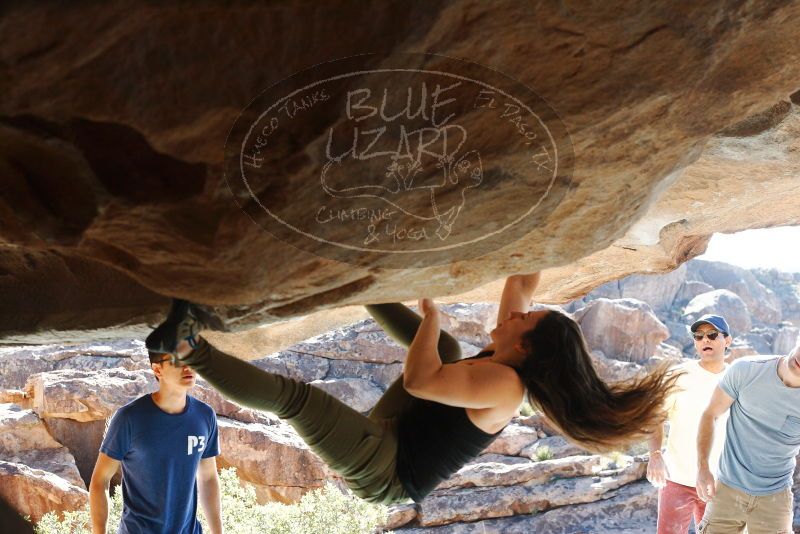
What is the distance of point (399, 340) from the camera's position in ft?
9.69

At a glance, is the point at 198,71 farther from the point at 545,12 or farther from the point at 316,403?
the point at 316,403

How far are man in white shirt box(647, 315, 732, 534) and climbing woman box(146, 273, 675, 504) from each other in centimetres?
121

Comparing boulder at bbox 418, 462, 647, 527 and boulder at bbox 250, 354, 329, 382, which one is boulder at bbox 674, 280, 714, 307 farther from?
boulder at bbox 418, 462, 647, 527

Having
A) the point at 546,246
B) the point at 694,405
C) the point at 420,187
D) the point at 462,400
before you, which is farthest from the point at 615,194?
the point at 694,405

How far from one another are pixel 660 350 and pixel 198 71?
60.1ft

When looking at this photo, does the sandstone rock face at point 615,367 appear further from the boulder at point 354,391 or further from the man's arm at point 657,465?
the man's arm at point 657,465

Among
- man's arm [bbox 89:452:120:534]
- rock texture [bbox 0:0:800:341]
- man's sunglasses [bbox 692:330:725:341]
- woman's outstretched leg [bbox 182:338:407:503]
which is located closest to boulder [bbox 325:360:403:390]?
man's sunglasses [bbox 692:330:725:341]

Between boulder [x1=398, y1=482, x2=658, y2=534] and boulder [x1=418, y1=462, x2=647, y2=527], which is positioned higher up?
boulder [x1=418, y1=462, x2=647, y2=527]

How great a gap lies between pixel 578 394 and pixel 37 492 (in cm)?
892

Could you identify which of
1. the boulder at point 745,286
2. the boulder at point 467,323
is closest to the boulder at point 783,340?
the boulder at point 745,286

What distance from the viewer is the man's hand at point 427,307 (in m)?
2.54

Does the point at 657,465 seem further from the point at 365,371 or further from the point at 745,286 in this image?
the point at 745,286

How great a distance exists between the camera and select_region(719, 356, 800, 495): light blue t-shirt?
312 centimetres

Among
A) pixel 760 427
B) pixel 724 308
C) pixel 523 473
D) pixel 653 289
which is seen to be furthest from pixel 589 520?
pixel 724 308
